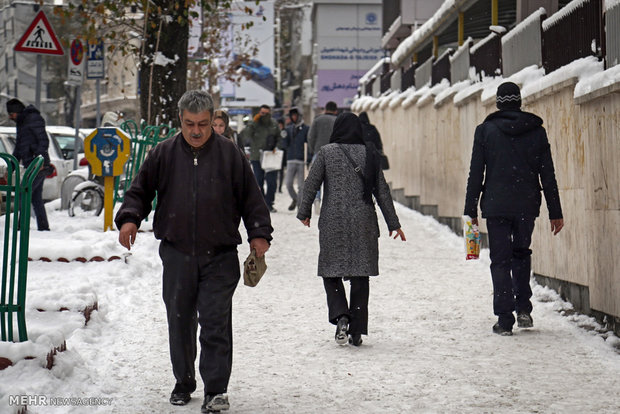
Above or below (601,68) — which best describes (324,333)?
below

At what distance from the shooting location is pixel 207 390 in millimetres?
6016

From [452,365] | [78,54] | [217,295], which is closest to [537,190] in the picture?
[452,365]

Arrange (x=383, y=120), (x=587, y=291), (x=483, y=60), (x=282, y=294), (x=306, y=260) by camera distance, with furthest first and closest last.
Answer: (x=383, y=120) → (x=483, y=60) → (x=306, y=260) → (x=282, y=294) → (x=587, y=291)

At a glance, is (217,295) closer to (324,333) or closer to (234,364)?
(234,364)

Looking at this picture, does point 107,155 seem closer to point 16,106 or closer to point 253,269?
point 16,106

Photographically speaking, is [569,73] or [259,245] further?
[569,73]

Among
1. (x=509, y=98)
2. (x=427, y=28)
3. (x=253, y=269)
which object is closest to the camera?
(x=253, y=269)

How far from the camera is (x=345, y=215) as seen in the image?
833 centimetres

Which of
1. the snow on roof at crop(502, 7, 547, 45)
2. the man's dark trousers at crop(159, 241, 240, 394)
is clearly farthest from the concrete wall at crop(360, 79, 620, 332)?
the man's dark trousers at crop(159, 241, 240, 394)

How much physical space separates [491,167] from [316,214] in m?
11.2

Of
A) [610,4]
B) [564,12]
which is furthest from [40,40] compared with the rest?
[610,4]

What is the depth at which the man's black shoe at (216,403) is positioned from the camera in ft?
19.5

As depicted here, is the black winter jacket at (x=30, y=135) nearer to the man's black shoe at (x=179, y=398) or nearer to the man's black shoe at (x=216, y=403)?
the man's black shoe at (x=179, y=398)

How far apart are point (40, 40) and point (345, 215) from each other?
7172mm
